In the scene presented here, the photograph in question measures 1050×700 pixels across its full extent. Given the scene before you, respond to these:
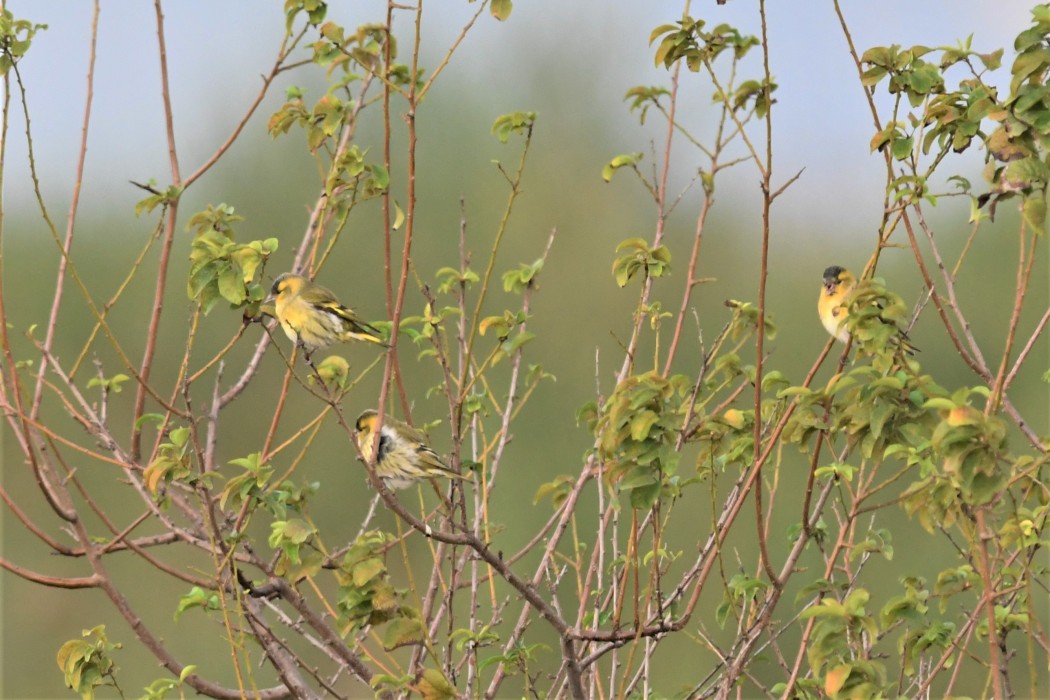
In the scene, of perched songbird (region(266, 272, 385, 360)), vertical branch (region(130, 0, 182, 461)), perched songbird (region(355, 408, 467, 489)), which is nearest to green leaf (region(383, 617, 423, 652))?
perched songbird (region(355, 408, 467, 489))

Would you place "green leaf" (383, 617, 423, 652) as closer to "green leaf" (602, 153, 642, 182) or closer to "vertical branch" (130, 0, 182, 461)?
"vertical branch" (130, 0, 182, 461)

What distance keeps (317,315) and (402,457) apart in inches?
36.8

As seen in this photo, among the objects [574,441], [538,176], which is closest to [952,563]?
[574,441]

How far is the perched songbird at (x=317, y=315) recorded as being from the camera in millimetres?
4812

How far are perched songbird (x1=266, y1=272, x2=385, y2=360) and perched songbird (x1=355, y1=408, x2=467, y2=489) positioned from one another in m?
0.35

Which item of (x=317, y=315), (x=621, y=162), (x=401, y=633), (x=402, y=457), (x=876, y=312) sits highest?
(x=317, y=315)

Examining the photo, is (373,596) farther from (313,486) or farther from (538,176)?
(538,176)

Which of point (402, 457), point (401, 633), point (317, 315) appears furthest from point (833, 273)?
point (401, 633)

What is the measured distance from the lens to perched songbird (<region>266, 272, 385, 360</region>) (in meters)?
4.81

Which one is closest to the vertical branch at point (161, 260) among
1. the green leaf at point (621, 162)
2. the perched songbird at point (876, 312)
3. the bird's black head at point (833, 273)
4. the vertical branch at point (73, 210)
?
the vertical branch at point (73, 210)

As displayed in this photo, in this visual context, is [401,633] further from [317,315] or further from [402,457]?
[317,315]

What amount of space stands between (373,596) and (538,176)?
17.2 m

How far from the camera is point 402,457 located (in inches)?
166

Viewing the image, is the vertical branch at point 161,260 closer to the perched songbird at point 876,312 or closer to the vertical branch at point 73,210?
the vertical branch at point 73,210
